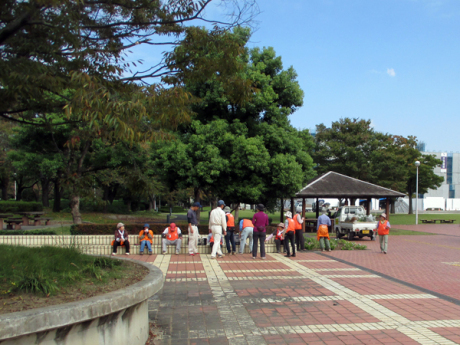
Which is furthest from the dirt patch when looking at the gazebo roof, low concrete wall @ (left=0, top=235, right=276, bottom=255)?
the gazebo roof

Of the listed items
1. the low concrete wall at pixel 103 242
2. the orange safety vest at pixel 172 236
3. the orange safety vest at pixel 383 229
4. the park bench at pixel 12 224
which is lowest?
the park bench at pixel 12 224

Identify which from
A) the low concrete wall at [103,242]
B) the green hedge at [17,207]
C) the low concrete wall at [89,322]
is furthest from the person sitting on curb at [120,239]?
the green hedge at [17,207]

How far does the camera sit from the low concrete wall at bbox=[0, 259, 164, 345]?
3117 millimetres

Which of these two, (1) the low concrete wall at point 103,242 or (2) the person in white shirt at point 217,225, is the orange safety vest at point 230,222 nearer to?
(2) the person in white shirt at point 217,225

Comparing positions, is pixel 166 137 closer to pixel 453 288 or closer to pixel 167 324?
pixel 167 324

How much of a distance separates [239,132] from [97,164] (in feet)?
54.6

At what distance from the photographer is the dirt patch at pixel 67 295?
3.51 metres

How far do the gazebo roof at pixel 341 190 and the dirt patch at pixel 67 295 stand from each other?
2116cm

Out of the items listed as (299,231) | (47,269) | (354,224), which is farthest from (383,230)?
(47,269)

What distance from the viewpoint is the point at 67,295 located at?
3914 mm

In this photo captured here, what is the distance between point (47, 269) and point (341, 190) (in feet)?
80.4

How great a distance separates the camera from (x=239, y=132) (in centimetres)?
2100

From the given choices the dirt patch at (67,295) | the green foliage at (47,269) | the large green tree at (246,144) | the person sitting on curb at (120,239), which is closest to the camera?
the dirt patch at (67,295)

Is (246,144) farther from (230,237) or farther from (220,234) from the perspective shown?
(220,234)
